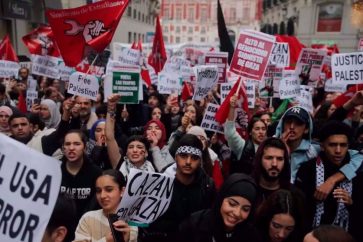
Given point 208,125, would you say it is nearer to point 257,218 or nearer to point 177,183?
point 177,183

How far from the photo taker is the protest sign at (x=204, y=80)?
5805 millimetres

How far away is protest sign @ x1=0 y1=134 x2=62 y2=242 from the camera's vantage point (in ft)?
5.09

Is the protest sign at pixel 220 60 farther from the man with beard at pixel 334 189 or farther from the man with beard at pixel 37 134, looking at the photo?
the man with beard at pixel 334 189

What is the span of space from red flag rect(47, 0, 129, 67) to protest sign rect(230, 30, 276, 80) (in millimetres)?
1540

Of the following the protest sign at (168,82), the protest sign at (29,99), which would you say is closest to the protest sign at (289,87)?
the protest sign at (168,82)

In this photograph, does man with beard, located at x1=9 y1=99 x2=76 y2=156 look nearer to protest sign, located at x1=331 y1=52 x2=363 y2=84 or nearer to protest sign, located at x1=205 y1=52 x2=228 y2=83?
protest sign, located at x1=205 y1=52 x2=228 y2=83

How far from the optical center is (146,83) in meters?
8.68

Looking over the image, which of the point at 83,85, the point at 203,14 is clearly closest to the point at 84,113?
the point at 83,85

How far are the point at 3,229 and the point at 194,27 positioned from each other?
290 ft

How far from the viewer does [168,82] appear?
305 inches

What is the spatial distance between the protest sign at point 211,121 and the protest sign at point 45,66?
363cm

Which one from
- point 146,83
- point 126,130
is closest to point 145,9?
point 146,83

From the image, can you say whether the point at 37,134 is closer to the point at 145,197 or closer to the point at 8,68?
the point at 145,197

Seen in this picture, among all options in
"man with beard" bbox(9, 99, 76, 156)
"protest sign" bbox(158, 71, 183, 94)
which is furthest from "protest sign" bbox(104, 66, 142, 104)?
"protest sign" bbox(158, 71, 183, 94)
